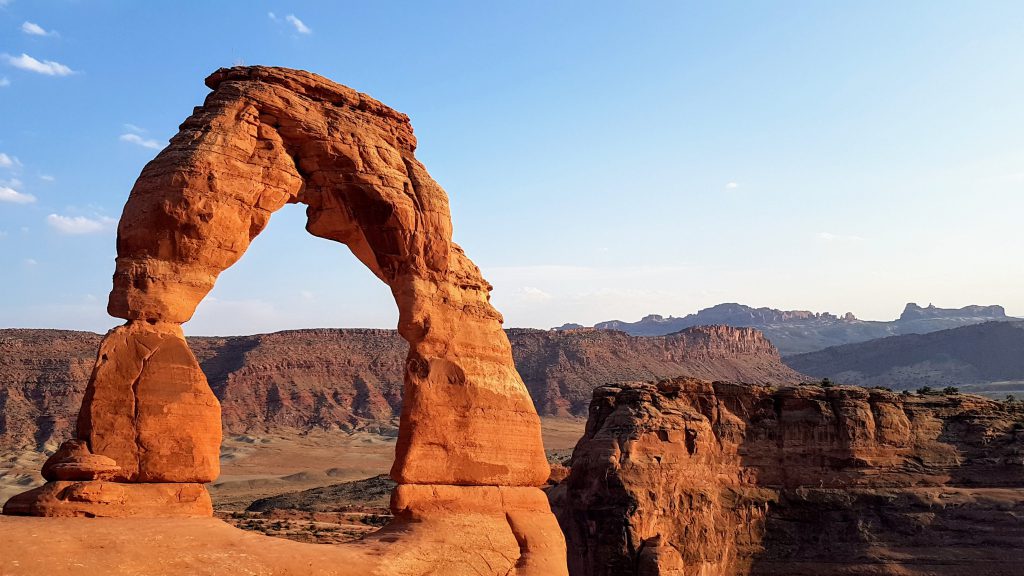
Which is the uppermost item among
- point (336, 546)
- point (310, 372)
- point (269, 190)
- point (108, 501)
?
point (269, 190)

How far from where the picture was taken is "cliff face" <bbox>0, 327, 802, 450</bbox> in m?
77.7

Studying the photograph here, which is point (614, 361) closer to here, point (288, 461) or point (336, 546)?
point (288, 461)

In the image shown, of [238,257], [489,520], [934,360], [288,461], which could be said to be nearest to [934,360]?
[934,360]

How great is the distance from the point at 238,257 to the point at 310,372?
85.7 m

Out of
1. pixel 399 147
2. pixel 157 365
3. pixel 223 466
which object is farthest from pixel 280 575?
pixel 223 466

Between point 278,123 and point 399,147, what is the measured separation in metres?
2.49

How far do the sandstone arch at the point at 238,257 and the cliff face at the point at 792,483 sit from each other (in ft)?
36.3

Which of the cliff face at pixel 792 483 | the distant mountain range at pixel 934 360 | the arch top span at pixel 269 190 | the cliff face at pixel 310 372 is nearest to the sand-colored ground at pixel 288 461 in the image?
the cliff face at pixel 310 372

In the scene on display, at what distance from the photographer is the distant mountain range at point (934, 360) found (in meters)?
139

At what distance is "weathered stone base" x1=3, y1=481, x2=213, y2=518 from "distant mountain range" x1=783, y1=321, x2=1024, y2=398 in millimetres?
130440

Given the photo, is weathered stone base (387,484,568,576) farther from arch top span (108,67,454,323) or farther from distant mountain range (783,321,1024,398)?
distant mountain range (783,321,1024,398)

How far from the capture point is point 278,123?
15867 millimetres

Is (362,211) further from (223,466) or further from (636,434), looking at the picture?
(223,466)

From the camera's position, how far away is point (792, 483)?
33094mm
